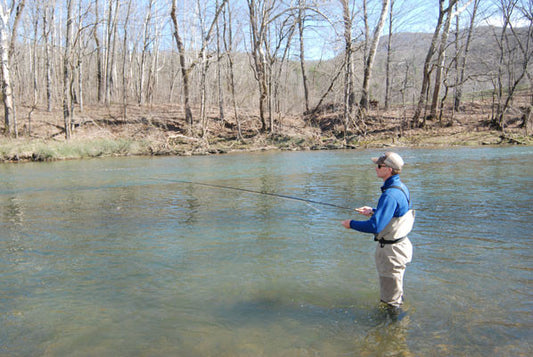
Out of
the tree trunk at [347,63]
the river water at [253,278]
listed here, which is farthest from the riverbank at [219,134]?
the river water at [253,278]

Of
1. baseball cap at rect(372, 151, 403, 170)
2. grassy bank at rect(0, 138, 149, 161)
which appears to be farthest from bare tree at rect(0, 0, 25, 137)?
baseball cap at rect(372, 151, 403, 170)

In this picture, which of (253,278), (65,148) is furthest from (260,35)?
(253,278)

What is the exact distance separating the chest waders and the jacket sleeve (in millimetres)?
183

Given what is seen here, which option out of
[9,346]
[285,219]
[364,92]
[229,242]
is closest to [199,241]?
[229,242]

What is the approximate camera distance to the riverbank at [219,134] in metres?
24.7

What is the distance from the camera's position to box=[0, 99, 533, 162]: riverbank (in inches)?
973

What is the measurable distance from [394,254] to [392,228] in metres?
0.26

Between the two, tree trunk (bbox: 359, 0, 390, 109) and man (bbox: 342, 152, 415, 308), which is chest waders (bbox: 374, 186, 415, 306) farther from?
tree trunk (bbox: 359, 0, 390, 109)

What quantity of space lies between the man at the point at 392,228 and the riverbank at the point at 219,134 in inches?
888

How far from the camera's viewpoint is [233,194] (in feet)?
37.4

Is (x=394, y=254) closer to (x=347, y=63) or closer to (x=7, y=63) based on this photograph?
(x=347, y=63)

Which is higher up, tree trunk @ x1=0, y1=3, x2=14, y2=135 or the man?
tree trunk @ x1=0, y1=3, x2=14, y2=135

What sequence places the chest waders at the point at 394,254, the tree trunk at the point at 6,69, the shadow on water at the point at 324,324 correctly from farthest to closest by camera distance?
the tree trunk at the point at 6,69 → the chest waders at the point at 394,254 → the shadow on water at the point at 324,324

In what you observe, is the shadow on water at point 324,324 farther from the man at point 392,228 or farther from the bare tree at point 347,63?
the bare tree at point 347,63
